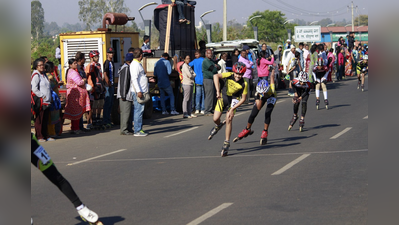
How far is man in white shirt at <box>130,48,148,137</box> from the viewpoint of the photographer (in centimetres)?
1395

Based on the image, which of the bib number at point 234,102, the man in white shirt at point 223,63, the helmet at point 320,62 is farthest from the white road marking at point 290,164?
the man in white shirt at point 223,63

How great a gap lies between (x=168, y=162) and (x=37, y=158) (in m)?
4.81

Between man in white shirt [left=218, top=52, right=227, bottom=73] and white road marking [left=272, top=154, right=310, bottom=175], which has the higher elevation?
man in white shirt [left=218, top=52, right=227, bottom=73]

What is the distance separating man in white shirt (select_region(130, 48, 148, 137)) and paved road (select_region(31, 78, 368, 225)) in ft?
1.51

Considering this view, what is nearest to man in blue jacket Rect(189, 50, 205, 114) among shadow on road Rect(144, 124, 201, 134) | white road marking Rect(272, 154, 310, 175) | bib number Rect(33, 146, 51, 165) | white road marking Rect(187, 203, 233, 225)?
shadow on road Rect(144, 124, 201, 134)

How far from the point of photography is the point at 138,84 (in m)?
14.1

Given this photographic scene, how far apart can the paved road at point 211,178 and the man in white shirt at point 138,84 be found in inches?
18.1

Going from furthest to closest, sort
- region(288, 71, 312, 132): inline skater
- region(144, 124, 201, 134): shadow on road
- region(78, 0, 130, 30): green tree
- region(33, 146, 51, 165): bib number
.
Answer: region(78, 0, 130, 30): green tree → region(144, 124, 201, 134): shadow on road → region(288, 71, 312, 132): inline skater → region(33, 146, 51, 165): bib number

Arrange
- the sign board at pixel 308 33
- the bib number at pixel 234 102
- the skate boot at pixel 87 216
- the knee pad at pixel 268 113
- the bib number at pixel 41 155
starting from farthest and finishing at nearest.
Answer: the sign board at pixel 308 33
the knee pad at pixel 268 113
the bib number at pixel 234 102
the skate boot at pixel 87 216
the bib number at pixel 41 155

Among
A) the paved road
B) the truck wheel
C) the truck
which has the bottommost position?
the paved road

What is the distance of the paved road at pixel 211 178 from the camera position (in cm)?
689

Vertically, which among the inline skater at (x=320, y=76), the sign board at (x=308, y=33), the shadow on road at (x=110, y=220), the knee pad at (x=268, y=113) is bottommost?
the shadow on road at (x=110, y=220)

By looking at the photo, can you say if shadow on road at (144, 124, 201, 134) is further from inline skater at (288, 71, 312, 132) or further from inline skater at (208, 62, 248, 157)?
inline skater at (208, 62, 248, 157)

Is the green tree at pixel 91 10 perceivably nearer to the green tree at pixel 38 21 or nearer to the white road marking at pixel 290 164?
the green tree at pixel 38 21
